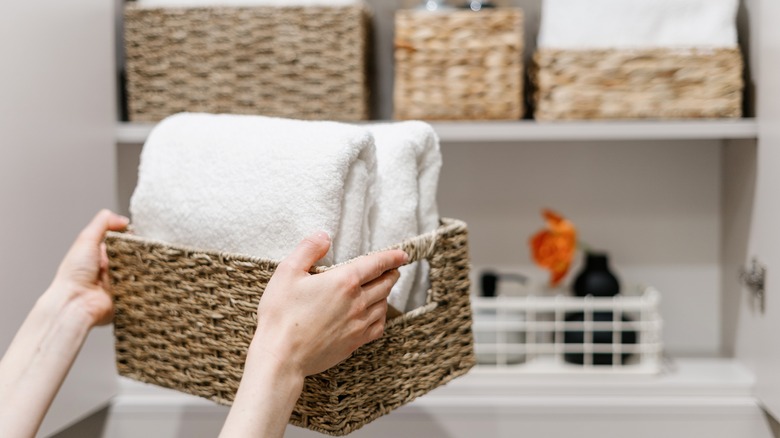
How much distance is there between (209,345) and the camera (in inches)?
34.4

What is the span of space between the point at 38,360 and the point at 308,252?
15.3 inches

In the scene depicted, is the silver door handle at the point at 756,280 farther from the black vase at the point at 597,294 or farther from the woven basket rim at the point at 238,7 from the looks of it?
the woven basket rim at the point at 238,7

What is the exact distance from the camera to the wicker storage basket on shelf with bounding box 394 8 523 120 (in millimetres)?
1271

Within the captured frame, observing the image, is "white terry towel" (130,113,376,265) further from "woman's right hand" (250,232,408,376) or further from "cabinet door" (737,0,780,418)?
"cabinet door" (737,0,780,418)

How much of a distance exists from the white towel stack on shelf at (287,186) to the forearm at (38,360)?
15 cm

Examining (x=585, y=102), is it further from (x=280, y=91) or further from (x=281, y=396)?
(x=281, y=396)

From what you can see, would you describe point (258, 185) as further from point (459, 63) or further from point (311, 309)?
point (459, 63)

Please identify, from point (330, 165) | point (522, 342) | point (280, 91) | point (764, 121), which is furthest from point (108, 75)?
point (764, 121)

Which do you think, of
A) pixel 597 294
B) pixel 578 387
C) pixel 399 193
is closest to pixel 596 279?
pixel 597 294

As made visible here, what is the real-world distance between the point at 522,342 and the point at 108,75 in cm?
76

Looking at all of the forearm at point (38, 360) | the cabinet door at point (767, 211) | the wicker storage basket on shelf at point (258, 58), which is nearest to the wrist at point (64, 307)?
the forearm at point (38, 360)

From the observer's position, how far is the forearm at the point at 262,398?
77 cm

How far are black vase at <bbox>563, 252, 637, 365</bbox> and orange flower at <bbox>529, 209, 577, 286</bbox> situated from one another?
0.13 ft

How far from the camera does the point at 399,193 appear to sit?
88cm
